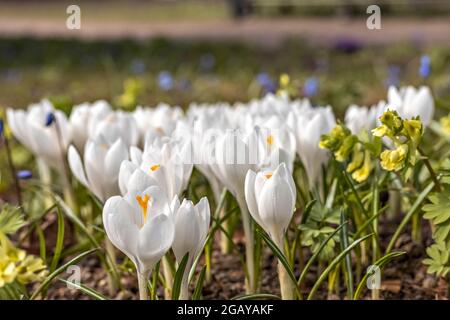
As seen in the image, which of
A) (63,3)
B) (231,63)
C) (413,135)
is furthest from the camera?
(63,3)

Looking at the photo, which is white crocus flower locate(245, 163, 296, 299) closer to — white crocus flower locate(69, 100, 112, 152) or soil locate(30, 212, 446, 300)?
soil locate(30, 212, 446, 300)

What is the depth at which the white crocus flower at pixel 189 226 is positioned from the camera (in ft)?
5.54

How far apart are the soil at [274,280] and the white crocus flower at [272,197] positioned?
1.71ft

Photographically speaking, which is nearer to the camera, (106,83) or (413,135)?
(413,135)

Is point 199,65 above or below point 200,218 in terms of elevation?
above

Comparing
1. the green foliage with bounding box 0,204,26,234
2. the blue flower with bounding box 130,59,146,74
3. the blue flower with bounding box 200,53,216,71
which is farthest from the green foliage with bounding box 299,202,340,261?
the blue flower with bounding box 200,53,216,71

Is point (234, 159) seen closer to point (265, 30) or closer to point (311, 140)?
point (311, 140)

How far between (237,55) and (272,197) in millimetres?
8557

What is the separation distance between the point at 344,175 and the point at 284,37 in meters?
9.91

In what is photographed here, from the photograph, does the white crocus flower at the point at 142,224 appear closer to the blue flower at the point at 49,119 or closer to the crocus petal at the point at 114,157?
the crocus petal at the point at 114,157

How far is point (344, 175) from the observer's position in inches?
85.2
